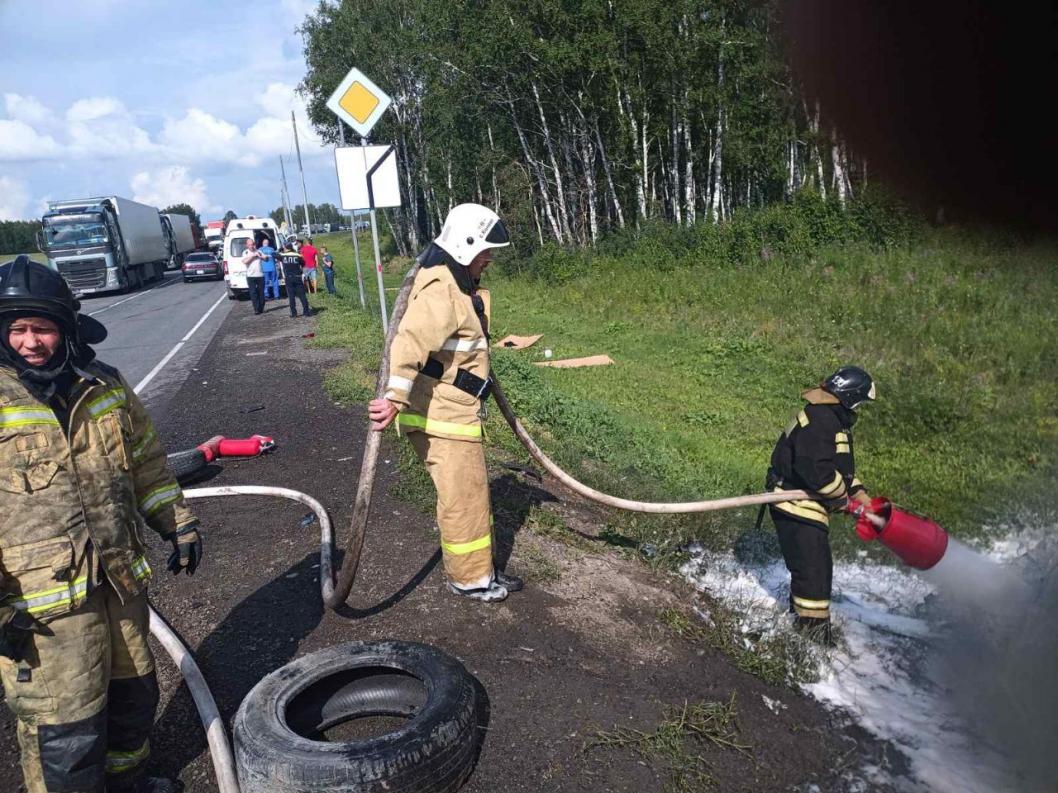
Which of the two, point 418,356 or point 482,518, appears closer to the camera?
point 418,356

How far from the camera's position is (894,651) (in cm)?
411

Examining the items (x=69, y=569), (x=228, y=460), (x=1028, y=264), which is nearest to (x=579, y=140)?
(x=1028, y=264)

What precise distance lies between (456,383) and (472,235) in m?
0.78

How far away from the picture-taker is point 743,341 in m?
10.9

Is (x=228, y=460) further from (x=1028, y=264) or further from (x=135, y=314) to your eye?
(x=135, y=314)

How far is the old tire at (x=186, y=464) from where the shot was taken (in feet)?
19.8

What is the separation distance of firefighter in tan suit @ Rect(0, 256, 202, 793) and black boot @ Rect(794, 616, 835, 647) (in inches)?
127

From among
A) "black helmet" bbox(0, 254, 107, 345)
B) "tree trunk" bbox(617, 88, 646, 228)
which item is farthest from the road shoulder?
"tree trunk" bbox(617, 88, 646, 228)

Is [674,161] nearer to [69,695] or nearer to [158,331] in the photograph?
[158,331]

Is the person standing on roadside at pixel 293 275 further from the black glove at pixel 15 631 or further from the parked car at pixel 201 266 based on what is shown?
the parked car at pixel 201 266

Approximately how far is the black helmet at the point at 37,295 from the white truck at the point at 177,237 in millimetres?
44295

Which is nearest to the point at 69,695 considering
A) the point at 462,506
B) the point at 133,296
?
the point at 462,506

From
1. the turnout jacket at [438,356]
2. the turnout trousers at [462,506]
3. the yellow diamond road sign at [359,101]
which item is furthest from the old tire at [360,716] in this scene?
the yellow diamond road sign at [359,101]

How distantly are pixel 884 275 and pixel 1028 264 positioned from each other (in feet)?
7.28
